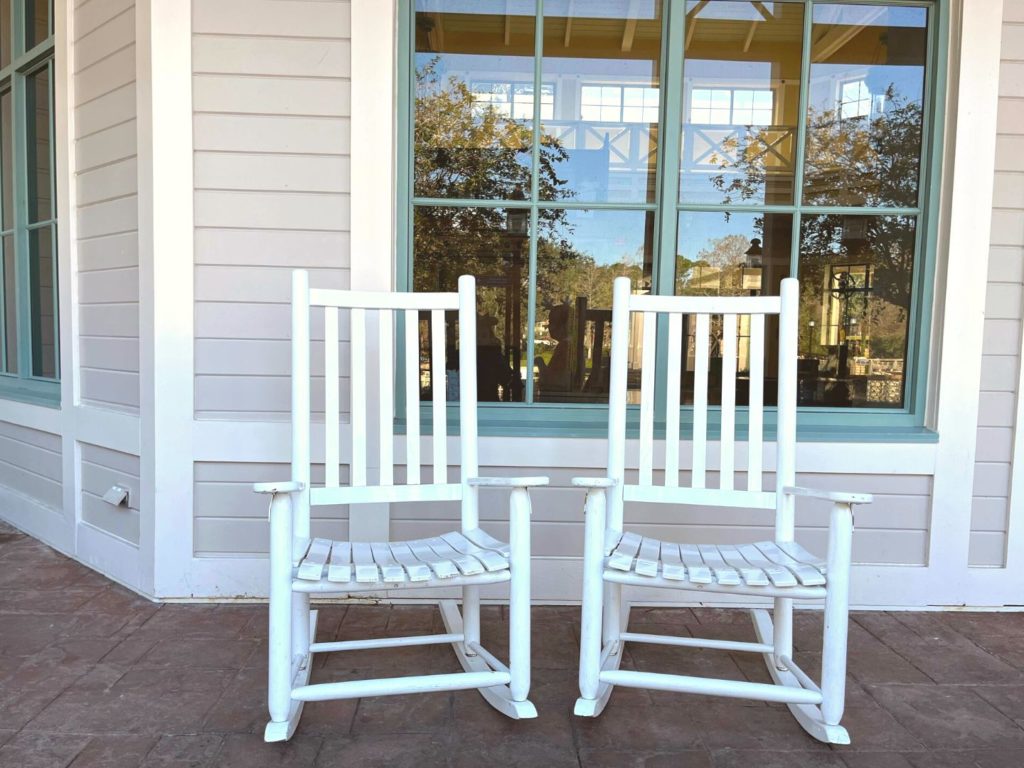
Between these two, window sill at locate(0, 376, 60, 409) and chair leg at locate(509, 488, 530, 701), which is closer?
chair leg at locate(509, 488, 530, 701)

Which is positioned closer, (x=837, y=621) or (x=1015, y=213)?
(x=837, y=621)

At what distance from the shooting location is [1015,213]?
2381mm

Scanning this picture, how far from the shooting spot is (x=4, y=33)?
337 cm

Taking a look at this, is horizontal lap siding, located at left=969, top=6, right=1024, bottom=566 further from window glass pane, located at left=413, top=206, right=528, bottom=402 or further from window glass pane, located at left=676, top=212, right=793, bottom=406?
window glass pane, located at left=413, top=206, right=528, bottom=402

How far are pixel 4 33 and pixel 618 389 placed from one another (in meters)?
3.57

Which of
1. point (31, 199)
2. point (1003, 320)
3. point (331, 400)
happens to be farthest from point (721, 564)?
point (31, 199)

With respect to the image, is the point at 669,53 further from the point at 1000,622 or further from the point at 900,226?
Answer: the point at 1000,622

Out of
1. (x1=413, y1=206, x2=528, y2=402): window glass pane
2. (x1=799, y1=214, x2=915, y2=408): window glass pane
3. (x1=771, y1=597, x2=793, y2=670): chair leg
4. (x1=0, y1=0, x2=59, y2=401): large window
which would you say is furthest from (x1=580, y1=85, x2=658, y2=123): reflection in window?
(x1=0, y1=0, x2=59, y2=401): large window

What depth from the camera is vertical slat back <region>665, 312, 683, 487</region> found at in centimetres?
202

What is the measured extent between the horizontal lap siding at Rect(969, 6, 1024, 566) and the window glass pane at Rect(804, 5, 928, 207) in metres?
0.25

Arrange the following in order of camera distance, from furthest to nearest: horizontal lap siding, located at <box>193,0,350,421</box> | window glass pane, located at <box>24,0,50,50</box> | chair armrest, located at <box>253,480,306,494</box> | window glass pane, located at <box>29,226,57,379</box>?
window glass pane, located at <box>29,226,57,379</box>
window glass pane, located at <box>24,0,50,50</box>
horizontal lap siding, located at <box>193,0,350,421</box>
chair armrest, located at <box>253,480,306,494</box>

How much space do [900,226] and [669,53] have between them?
106 centimetres

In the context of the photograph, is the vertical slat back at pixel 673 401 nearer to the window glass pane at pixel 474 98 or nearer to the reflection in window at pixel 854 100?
the window glass pane at pixel 474 98

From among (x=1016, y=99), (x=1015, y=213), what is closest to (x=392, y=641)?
(x=1015, y=213)
